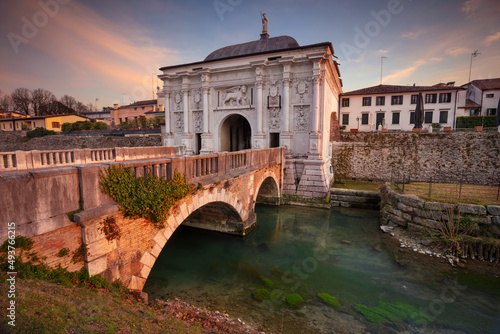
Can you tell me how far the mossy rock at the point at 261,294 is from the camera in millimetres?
6954

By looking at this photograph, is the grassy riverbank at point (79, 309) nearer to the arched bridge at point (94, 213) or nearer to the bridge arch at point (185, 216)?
the arched bridge at point (94, 213)

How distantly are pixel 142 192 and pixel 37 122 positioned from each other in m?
45.6

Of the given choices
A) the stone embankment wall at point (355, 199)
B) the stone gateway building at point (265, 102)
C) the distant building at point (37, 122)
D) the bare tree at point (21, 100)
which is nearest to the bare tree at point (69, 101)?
the bare tree at point (21, 100)

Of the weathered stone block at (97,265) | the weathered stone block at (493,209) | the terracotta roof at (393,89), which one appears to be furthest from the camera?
the terracotta roof at (393,89)

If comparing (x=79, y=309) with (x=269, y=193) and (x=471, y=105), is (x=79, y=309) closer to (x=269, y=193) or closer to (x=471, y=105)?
(x=269, y=193)

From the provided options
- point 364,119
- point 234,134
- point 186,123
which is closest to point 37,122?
point 186,123

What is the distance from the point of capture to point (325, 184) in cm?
1581

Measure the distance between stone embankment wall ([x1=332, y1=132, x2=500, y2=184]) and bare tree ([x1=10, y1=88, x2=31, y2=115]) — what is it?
6522cm

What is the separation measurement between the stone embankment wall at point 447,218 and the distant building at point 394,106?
68.7 feet

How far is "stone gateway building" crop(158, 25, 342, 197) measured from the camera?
15.8 m

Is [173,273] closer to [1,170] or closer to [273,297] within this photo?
[273,297]

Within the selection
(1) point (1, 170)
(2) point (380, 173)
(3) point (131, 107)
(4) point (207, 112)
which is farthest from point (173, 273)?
(3) point (131, 107)

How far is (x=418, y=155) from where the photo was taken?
809 inches

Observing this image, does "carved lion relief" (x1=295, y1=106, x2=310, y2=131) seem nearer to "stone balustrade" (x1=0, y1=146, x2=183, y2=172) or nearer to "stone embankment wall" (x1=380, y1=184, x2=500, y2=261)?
"stone embankment wall" (x1=380, y1=184, x2=500, y2=261)
